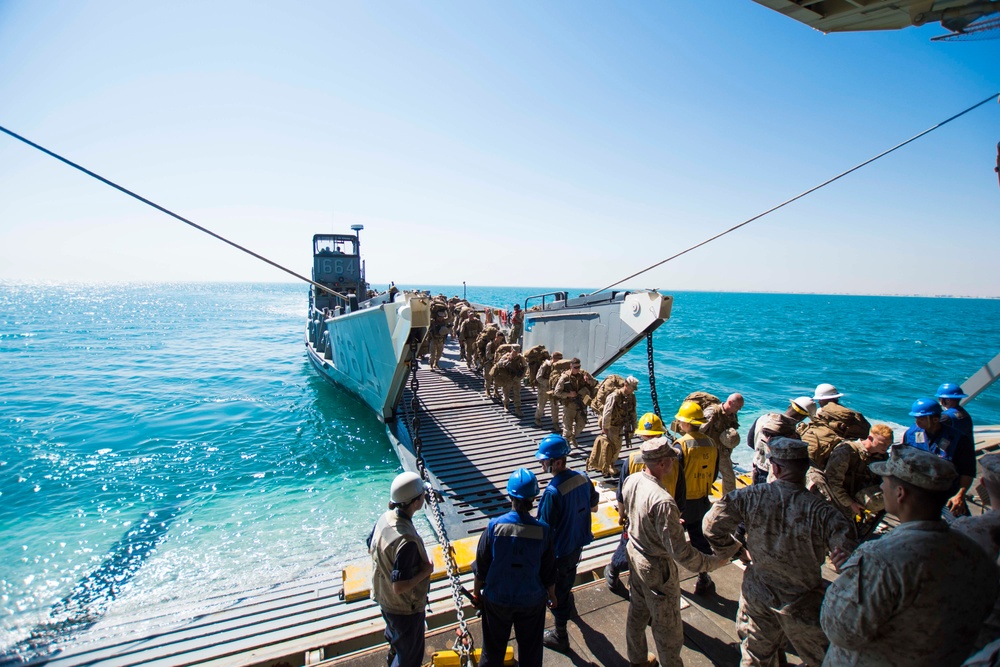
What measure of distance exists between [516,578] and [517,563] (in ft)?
0.31

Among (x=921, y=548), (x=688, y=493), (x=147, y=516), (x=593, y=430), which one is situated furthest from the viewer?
(x=593, y=430)

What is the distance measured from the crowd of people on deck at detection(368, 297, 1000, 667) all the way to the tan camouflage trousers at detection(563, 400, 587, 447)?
319 centimetres

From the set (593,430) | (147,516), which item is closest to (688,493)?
(593,430)

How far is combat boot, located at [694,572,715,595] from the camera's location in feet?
12.5

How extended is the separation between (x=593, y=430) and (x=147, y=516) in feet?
29.2

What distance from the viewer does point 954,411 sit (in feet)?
14.4

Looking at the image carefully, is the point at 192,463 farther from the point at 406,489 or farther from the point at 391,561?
the point at 406,489

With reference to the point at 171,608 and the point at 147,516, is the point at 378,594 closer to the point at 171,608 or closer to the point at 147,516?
the point at 171,608

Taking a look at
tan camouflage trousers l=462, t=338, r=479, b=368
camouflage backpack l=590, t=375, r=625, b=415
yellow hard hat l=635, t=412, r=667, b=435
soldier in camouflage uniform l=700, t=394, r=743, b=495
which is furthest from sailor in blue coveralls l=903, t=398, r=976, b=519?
tan camouflage trousers l=462, t=338, r=479, b=368

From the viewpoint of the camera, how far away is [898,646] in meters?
1.70

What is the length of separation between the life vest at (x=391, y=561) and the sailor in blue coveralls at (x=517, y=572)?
41cm

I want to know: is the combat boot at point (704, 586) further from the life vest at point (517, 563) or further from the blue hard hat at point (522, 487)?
the blue hard hat at point (522, 487)

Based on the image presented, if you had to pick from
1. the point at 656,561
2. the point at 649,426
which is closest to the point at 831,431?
the point at 649,426

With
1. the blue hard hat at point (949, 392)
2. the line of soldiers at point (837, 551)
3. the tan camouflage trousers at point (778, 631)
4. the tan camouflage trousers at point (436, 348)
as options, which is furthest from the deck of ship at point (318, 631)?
the tan camouflage trousers at point (436, 348)
